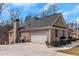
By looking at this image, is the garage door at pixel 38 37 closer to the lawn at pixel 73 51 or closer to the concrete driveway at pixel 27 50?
the concrete driveway at pixel 27 50

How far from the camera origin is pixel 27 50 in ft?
16.1

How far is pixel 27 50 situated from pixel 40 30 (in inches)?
18.3

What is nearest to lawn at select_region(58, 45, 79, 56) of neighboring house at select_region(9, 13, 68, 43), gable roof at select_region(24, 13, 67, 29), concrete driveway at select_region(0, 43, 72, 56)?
concrete driveway at select_region(0, 43, 72, 56)

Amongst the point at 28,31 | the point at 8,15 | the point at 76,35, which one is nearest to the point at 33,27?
the point at 28,31

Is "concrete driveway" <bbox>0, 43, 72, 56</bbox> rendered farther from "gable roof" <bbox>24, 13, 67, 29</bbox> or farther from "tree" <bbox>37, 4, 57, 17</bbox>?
"tree" <bbox>37, 4, 57, 17</bbox>

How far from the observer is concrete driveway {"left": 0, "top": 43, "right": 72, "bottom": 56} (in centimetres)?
486

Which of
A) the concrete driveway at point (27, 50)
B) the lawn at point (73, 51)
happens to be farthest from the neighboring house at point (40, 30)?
the lawn at point (73, 51)

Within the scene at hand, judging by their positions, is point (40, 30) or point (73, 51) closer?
point (73, 51)

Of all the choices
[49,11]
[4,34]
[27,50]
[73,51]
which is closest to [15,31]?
[4,34]

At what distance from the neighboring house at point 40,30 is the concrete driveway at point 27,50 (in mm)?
105

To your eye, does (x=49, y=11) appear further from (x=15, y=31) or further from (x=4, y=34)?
(x=4, y=34)

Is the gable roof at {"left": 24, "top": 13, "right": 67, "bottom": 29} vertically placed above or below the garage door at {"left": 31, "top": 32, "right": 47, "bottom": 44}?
above

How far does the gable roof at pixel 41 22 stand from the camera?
4.88m

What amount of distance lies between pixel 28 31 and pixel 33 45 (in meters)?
0.30
